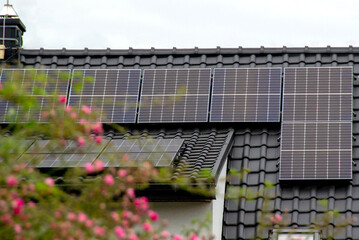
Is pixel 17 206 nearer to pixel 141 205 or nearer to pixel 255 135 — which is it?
pixel 141 205

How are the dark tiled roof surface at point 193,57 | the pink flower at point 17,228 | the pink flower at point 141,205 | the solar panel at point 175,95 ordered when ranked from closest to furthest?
the pink flower at point 17,228
the pink flower at point 141,205
the solar panel at point 175,95
the dark tiled roof surface at point 193,57

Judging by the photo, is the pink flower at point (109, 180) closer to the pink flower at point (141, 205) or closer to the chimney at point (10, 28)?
the pink flower at point (141, 205)

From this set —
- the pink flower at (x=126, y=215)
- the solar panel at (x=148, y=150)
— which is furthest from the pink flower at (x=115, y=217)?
the solar panel at (x=148, y=150)

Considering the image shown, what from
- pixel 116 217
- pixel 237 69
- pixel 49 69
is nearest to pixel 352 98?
pixel 237 69

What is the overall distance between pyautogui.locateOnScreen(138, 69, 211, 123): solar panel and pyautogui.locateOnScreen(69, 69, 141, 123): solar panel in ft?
0.62

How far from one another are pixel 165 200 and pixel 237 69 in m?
4.48

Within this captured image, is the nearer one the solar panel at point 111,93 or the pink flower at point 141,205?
the pink flower at point 141,205

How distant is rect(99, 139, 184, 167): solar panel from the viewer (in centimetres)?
1568

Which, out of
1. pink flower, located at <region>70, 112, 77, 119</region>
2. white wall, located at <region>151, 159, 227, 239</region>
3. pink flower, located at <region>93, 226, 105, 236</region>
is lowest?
pink flower, located at <region>93, 226, 105, 236</region>

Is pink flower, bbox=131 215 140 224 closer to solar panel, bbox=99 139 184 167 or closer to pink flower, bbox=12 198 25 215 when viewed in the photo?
pink flower, bbox=12 198 25 215

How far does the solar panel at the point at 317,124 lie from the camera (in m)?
17.0

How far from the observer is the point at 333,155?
17234 millimetres

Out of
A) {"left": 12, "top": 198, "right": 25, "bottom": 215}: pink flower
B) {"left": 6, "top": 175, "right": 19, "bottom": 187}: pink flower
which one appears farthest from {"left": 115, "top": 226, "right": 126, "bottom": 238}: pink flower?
{"left": 6, "top": 175, "right": 19, "bottom": 187}: pink flower

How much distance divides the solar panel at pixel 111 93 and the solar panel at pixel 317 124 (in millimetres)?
2639
